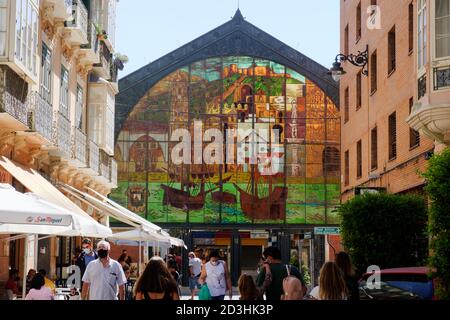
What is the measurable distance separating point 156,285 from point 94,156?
82.3 feet

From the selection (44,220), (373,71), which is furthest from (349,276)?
(373,71)

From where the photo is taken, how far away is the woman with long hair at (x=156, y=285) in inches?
348

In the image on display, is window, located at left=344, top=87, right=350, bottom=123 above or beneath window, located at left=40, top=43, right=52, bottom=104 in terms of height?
above

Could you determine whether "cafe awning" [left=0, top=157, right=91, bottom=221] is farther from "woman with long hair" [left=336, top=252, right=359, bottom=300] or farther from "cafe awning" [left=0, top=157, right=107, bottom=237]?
"woman with long hair" [left=336, top=252, right=359, bottom=300]

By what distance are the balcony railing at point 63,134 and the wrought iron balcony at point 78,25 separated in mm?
3020

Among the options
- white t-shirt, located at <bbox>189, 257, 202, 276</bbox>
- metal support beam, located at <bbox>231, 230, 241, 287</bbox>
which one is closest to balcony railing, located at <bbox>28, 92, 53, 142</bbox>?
white t-shirt, located at <bbox>189, 257, 202, 276</bbox>

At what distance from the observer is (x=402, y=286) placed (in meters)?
15.7

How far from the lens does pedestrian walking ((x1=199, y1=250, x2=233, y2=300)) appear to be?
59.1ft

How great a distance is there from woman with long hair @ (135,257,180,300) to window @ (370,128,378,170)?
2519 centimetres

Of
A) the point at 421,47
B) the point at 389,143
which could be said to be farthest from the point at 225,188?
the point at 421,47
